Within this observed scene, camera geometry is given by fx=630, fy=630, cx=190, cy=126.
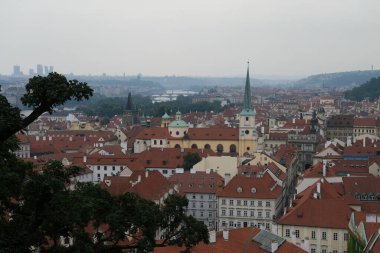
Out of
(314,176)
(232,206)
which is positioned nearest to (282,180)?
(314,176)

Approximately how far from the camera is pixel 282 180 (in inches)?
2505

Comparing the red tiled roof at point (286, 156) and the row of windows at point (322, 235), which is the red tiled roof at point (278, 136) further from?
the row of windows at point (322, 235)

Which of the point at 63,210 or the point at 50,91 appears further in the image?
the point at 63,210

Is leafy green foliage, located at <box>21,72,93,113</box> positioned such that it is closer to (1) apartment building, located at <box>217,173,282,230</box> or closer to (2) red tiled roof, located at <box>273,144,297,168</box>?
(1) apartment building, located at <box>217,173,282,230</box>

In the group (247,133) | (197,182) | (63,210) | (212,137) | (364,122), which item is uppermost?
(63,210)

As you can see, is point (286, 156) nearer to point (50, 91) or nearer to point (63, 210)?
point (63, 210)

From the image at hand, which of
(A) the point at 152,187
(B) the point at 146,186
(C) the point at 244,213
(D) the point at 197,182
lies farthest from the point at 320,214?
(D) the point at 197,182

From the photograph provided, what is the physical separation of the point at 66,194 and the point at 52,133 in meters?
118

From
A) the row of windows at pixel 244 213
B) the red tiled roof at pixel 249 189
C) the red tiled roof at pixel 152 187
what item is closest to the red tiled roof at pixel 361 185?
the red tiled roof at pixel 249 189

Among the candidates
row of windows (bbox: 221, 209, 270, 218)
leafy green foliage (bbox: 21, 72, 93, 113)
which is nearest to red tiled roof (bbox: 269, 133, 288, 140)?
row of windows (bbox: 221, 209, 270, 218)

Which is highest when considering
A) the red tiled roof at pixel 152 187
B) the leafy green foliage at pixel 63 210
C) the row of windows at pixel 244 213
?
the leafy green foliage at pixel 63 210

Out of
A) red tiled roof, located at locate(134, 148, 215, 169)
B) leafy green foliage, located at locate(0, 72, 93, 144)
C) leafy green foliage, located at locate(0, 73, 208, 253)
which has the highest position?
leafy green foliage, located at locate(0, 72, 93, 144)

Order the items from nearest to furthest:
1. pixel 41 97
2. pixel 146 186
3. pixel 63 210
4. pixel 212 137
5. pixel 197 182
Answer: pixel 41 97 → pixel 63 210 → pixel 146 186 → pixel 197 182 → pixel 212 137

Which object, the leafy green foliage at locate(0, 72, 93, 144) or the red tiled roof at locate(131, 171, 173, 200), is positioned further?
the red tiled roof at locate(131, 171, 173, 200)
